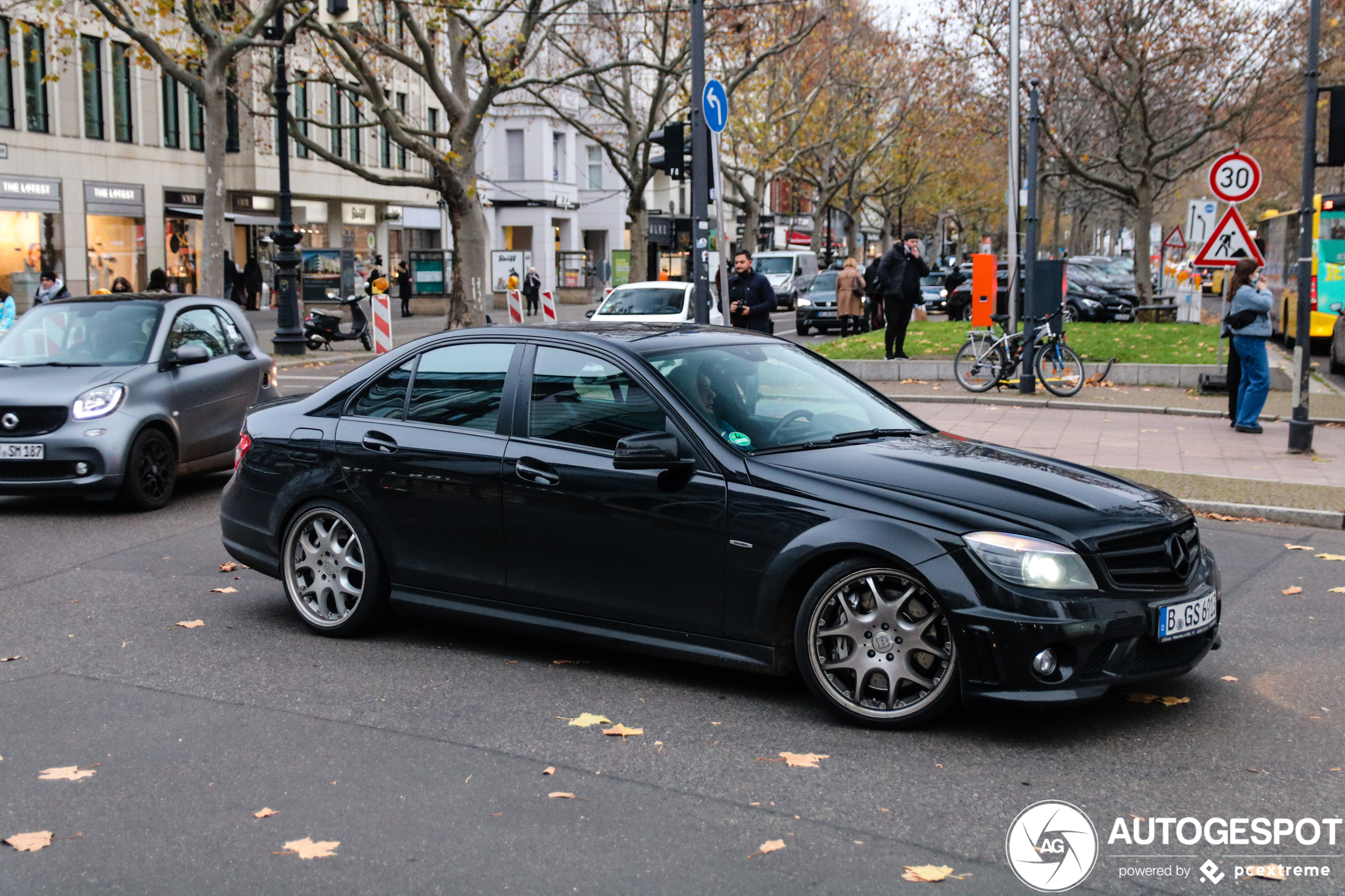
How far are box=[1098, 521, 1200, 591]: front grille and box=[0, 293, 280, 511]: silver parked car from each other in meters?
7.40

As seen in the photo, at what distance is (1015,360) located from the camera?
61.0 ft

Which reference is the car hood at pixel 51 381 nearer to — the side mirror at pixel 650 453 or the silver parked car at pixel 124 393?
the silver parked car at pixel 124 393

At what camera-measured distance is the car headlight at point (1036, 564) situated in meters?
4.76

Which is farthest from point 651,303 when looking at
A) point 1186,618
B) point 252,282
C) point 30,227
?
point 252,282

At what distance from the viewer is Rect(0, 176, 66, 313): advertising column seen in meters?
36.5

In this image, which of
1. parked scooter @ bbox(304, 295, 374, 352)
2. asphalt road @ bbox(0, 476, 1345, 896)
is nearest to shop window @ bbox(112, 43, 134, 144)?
parked scooter @ bbox(304, 295, 374, 352)

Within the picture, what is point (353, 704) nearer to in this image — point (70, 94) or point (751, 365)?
point (751, 365)

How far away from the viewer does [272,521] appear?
21.8ft

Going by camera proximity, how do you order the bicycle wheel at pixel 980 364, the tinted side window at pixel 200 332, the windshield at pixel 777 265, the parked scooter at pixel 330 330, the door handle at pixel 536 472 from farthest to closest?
the windshield at pixel 777 265 → the parked scooter at pixel 330 330 → the bicycle wheel at pixel 980 364 → the tinted side window at pixel 200 332 → the door handle at pixel 536 472

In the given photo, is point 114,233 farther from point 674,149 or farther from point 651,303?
point 674,149

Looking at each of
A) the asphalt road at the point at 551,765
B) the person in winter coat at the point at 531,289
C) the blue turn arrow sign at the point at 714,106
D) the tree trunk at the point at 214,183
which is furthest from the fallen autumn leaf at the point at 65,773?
the person in winter coat at the point at 531,289

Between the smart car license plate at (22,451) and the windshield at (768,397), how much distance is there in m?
5.87

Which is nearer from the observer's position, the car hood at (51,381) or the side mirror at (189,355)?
the car hood at (51,381)

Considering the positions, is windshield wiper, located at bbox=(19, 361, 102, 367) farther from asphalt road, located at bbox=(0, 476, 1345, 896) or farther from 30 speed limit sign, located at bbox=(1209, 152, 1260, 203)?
30 speed limit sign, located at bbox=(1209, 152, 1260, 203)
